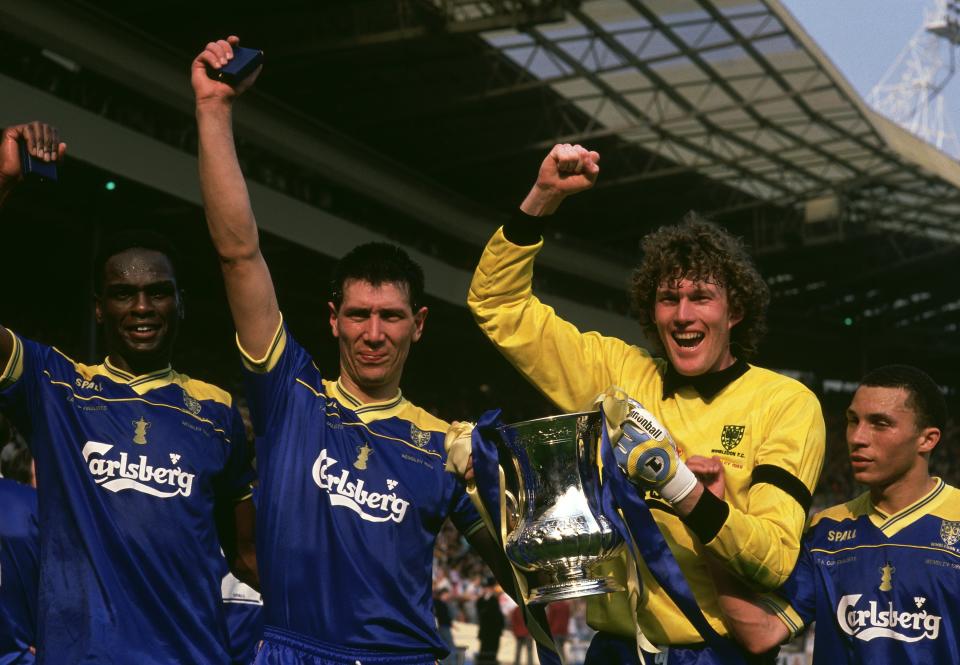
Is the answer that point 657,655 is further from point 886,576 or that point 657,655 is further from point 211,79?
point 211,79

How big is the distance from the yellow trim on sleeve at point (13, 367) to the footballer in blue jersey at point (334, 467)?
69 cm

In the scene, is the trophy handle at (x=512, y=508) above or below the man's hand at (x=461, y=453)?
below

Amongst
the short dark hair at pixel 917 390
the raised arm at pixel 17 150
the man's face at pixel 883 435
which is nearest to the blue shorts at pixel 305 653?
the raised arm at pixel 17 150

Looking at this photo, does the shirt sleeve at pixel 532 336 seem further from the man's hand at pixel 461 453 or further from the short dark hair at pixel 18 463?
the short dark hair at pixel 18 463

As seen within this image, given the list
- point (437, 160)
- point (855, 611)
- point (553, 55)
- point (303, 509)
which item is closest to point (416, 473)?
point (303, 509)

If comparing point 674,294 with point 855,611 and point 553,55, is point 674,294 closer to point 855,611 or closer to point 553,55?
point 855,611

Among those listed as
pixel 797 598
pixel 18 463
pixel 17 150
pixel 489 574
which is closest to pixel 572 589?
pixel 797 598

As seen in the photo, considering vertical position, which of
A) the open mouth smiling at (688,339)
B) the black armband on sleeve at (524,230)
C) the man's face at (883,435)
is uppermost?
the black armband on sleeve at (524,230)

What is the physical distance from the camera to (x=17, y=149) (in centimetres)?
355

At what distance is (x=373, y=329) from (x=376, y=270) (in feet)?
0.64

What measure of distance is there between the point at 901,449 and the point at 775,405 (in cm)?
123

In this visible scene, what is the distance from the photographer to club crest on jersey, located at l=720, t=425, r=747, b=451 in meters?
3.42

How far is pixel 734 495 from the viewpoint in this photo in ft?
11.1

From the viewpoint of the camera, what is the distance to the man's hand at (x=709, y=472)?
306 cm
